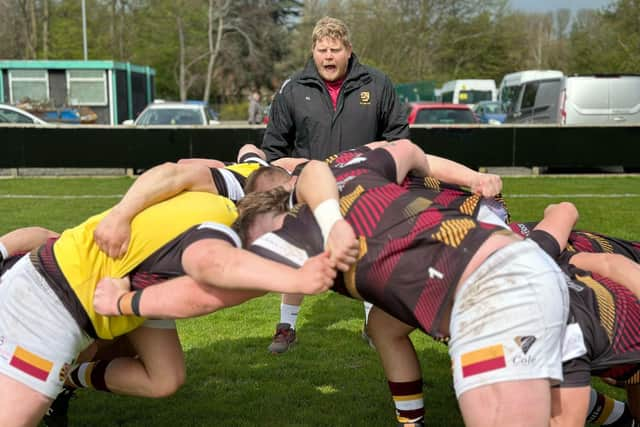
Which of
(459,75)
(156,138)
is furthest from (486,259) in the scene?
(459,75)

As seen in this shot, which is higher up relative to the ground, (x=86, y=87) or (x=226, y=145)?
(x=86, y=87)

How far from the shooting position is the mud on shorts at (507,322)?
2.58m

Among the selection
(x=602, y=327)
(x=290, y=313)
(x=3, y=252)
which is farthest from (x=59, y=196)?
(x=602, y=327)

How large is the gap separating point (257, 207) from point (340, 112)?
9.63 feet

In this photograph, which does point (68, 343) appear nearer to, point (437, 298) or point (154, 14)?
point (437, 298)

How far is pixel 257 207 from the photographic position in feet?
10.1

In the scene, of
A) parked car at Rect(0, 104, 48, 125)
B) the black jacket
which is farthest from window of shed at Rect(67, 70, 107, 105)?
the black jacket

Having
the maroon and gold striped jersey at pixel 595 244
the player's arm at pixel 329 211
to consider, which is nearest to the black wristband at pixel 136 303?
the player's arm at pixel 329 211

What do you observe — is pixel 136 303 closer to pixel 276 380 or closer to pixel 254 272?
pixel 254 272

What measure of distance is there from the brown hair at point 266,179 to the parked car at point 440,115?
56.0ft

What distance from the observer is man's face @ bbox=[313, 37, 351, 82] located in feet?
18.6

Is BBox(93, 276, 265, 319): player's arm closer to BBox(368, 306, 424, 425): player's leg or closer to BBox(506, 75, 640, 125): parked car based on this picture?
BBox(368, 306, 424, 425): player's leg

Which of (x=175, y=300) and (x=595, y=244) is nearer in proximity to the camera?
(x=175, y=300)

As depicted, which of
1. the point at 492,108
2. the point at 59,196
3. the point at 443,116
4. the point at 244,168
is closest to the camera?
the point at 244,168
